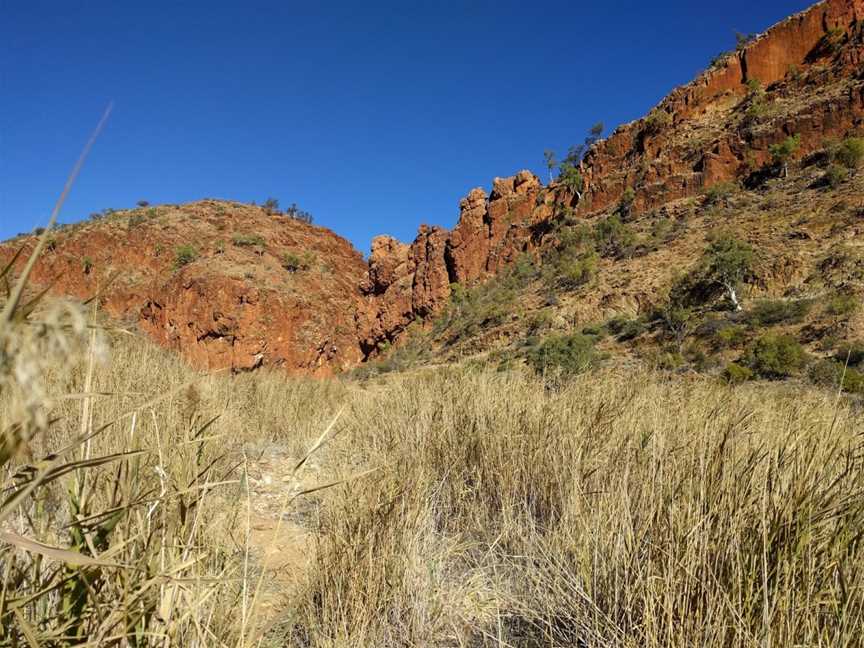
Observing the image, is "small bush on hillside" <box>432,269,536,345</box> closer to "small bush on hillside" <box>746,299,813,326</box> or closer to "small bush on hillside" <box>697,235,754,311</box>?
"small bush on hillside" <box>697,235,754,311</box>

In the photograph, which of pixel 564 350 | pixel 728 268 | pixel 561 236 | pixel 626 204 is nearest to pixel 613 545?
pixel 564 350

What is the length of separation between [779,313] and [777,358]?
125 inches

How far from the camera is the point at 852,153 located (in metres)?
18.8

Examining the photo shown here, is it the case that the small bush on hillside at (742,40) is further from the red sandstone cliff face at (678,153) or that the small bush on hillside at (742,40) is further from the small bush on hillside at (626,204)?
the small bush on hillside at (626,204)

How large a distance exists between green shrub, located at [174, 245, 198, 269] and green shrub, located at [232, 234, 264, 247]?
8.28 feet

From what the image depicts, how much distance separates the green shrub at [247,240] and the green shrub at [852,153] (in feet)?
94.9

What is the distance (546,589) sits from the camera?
152 centimetres

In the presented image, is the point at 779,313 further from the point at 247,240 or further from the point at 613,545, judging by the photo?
the point at 247,240

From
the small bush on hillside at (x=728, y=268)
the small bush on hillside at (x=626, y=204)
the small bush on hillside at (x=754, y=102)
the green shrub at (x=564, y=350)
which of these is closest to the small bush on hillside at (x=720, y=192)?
the small bush on hillside at (x=626, y=204)

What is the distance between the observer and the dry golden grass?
82 cm

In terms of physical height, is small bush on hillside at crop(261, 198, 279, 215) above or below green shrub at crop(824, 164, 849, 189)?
above

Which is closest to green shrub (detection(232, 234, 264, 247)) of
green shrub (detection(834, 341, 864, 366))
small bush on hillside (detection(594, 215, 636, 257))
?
small bush on hillside (detection(594, 215, 636, 257))

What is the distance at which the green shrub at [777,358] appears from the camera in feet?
34.3

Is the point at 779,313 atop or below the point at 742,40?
below
